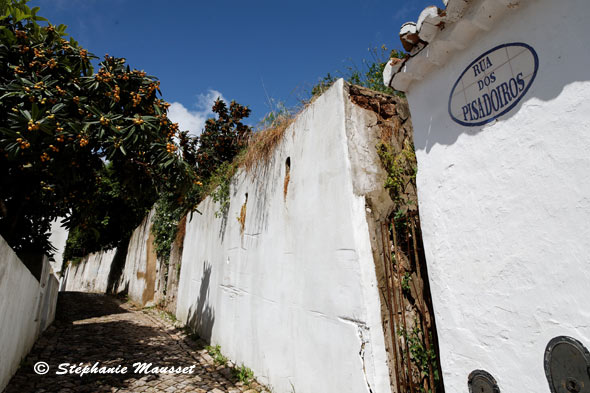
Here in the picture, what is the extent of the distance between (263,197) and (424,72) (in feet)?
9.35

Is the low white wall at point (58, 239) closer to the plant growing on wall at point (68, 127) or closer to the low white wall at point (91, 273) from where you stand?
the low white wall at point (91, 273)

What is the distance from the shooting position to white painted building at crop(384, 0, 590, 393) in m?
1.50

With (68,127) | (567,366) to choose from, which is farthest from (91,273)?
(567,366)

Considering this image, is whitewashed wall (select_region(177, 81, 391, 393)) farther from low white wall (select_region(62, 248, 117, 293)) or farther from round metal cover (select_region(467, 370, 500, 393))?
low white wall (select_region(62, 248, 117, 293))

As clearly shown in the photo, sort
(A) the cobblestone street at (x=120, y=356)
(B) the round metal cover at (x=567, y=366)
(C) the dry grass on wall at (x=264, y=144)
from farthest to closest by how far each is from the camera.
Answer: (C) the dry grass on wall at (x=264, y=144) < (A) the cobblestone street at (x=120, y=356) < (B) the round metal cover at (x=567, y=366)

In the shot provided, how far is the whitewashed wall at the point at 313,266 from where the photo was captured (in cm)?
268

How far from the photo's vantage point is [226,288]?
5672mm

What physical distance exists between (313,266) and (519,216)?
6.58 feet

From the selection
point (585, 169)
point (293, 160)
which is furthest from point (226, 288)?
point (585, 169)

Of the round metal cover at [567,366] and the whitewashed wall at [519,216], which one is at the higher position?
the whitewashed wall at [519,216]

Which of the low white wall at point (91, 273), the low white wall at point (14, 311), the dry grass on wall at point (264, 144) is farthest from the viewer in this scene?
the low white wall at point (91, 273)

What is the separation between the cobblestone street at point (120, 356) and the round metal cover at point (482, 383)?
3.02 metres

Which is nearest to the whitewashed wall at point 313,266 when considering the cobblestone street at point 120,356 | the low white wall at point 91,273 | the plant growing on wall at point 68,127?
the cobblestone street at point 120,356

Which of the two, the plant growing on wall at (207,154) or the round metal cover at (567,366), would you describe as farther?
the plant growing on wall at (207,154)
